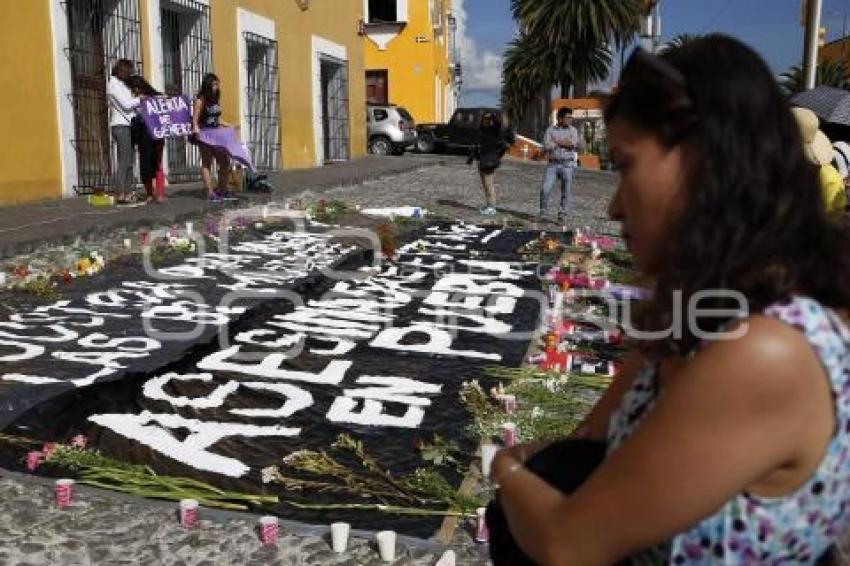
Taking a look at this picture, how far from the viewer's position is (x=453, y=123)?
29875 millimetres

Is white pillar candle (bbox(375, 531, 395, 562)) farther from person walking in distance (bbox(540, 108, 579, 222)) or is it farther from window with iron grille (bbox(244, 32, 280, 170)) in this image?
window with iron grille (bbox(244, 32, 280, 170))

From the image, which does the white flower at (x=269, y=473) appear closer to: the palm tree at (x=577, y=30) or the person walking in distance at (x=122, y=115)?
the person walking in distance at (x=122, y=115)

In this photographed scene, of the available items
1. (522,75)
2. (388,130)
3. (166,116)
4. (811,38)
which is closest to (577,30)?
(522,75)

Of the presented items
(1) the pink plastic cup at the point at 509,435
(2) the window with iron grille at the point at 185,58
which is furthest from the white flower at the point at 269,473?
(2) the window with iron grille at the point at 185,58

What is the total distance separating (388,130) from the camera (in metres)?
25.9

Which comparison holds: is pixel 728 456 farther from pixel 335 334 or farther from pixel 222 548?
pixel 335 334

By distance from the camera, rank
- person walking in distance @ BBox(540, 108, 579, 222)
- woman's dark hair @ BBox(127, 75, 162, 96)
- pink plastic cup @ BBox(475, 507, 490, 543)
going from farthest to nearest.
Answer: person walking in distance @ BBox(540, 108, 579, 222) < woman's dark hair @ BBox(127, 75, 162, 96) < pink plastic cup @ BBox(475, 507, 490, 543)

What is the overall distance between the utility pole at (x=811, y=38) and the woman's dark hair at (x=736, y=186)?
12454mm

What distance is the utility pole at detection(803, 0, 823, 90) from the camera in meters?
12.2

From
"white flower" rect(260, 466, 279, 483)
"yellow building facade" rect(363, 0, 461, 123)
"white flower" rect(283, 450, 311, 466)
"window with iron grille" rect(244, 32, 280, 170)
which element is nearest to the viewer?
"white flower" rect(260, 466, 279, 483)

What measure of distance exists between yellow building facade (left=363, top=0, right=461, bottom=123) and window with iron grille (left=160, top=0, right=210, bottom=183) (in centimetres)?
1936

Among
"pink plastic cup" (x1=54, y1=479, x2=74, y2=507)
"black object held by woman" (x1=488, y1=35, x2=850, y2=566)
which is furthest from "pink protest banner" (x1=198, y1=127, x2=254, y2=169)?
"black object held by woman" (x1=488, y1=35, x2=850, y2=566)

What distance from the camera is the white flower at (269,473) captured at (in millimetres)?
2965

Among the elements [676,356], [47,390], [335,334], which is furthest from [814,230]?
[335,334]
